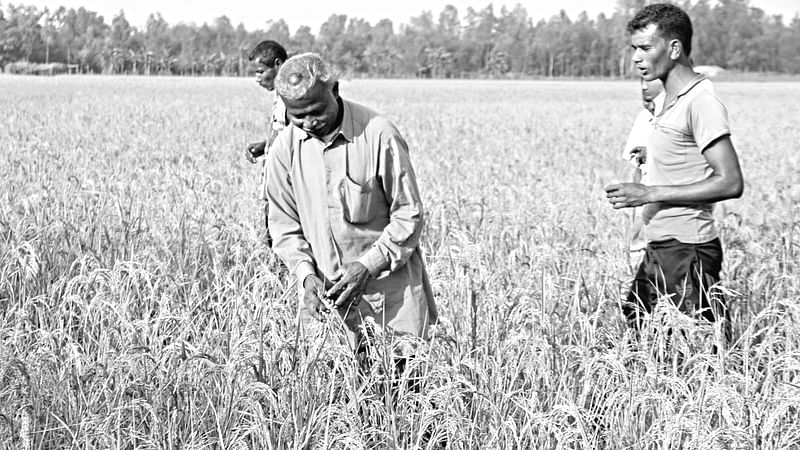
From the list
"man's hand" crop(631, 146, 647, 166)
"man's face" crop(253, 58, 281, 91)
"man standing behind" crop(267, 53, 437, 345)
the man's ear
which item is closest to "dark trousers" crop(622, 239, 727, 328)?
the man's ear

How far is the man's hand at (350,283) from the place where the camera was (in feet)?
9.37

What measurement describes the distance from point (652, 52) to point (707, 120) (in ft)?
1.12

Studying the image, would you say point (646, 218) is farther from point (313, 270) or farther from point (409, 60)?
point (409, 60)

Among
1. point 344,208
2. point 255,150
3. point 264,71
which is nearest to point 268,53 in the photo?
point 264,71

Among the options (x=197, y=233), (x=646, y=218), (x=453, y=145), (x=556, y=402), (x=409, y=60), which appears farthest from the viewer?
(x=409, y=60)

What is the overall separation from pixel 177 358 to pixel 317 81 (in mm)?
1056

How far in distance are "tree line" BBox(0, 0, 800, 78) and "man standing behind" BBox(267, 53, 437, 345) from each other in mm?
99449

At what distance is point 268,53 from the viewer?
16.5ft

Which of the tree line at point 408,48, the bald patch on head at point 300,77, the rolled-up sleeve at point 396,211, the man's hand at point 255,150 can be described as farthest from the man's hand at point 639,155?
the tree line at point 408,48

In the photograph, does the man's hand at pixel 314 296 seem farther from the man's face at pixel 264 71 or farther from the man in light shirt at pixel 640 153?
the man's face at pixel 264 71

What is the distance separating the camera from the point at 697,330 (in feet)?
10.3

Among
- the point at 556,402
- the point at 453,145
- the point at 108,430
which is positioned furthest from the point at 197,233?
the point at 453,145

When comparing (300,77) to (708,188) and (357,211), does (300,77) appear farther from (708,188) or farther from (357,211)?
(708,188)

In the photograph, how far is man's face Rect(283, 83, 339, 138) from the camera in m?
2.66
